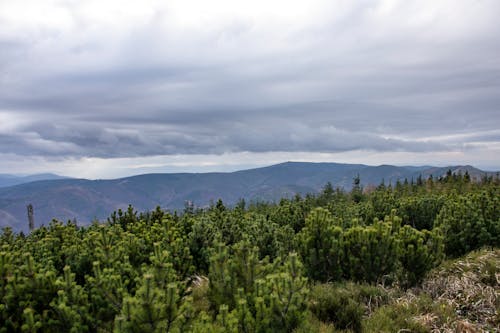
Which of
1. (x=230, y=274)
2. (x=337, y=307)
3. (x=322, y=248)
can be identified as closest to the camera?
(x=230, y=274)

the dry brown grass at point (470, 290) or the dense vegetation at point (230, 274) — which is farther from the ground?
the dense vegetation at point (230, 274)

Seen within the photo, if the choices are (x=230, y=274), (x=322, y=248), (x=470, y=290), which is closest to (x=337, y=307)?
(x=322, y=248)

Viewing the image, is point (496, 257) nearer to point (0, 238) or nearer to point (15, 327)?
point (15, 327)

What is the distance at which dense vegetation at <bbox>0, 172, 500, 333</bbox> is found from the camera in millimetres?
5344

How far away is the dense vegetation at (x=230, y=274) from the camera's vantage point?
17.5ft

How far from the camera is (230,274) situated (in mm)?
6441

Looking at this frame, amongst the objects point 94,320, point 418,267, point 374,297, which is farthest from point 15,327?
point 418,267

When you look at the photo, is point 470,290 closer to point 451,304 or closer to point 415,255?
point 451,304

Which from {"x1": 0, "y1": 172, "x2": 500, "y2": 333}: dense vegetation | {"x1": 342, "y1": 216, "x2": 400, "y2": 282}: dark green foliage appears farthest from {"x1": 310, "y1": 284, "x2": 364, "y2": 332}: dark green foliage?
{"x1": 342, "y1": 216, "x2": 400, "y2": 282}: dark green foliage

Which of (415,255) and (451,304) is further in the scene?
(415,255)

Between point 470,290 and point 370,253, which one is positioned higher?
point 370,253

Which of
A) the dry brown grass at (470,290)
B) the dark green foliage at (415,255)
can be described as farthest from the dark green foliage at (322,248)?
the dry brown grass at (470,290)

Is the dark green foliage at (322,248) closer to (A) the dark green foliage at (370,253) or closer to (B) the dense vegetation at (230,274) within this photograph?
(B) the dense vegetation at (230,274)

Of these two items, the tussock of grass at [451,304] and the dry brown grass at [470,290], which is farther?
the dry brown grass at [470,290]
